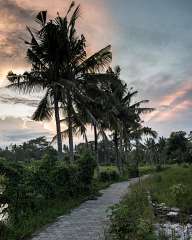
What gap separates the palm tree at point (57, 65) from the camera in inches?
1025

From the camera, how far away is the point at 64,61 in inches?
1056

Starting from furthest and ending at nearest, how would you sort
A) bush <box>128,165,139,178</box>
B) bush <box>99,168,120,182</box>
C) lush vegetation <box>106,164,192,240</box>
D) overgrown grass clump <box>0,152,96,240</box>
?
bush <box>128,165,139,178</box> < bush <box>99,168,120,182</box> < overgrown grass clump <box>0,152,96,240</box> < lush vegetation <box>106,164,192,240</box>

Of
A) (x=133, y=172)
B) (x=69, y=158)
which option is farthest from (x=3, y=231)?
(x=133, y=172)

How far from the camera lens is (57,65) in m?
26.6

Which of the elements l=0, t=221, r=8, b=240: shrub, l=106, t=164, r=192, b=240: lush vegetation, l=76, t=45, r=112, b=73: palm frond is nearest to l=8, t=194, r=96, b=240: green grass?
l=0, t=221, r=8, b=240: shrub

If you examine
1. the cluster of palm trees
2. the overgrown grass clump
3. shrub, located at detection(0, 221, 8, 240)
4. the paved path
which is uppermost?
the cluster of palm trees

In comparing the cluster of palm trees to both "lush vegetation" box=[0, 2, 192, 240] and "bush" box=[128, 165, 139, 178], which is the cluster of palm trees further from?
"bush" box=[128, 165, 139, 178]

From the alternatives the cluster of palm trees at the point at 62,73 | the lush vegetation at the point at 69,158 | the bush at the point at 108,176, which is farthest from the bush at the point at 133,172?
the cluster of palm trees at the point at 62,73

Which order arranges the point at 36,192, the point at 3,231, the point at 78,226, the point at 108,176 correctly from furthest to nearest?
the point at 108,176, the point at 36,192, the point at 78,226, the point at 3,231

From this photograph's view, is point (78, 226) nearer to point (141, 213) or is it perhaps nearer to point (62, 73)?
point (141, 213)

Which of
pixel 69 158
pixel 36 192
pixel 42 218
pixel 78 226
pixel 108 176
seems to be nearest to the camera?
pixel 78 226

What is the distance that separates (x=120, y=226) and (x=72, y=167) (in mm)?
12995

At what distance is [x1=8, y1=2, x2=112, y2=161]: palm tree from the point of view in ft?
85.4

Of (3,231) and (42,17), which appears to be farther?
(42,17)
